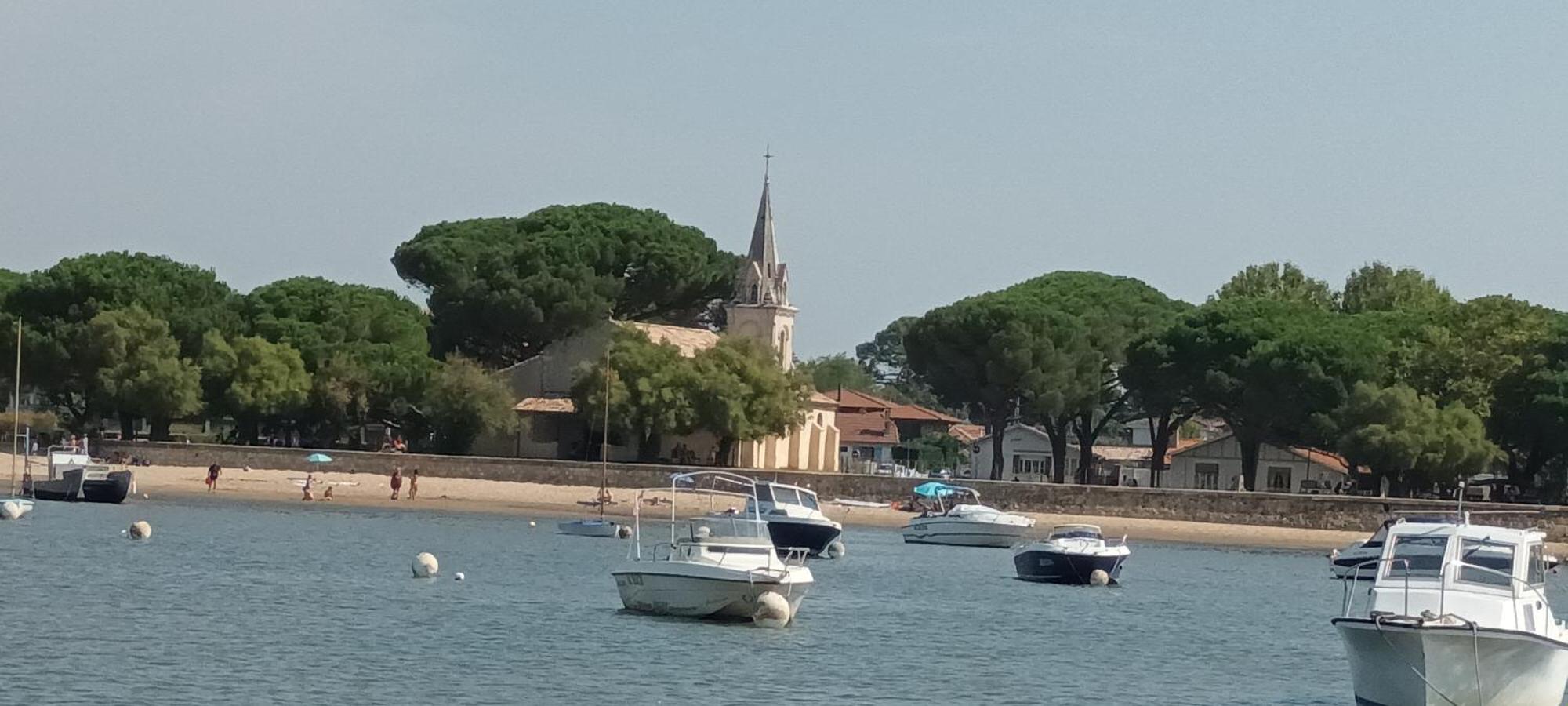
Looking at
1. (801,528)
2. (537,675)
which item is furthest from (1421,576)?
(801,528)

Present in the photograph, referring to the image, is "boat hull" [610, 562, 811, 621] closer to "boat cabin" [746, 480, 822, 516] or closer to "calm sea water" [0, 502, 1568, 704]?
"calm sea water" [0, 502, 1568, 704]

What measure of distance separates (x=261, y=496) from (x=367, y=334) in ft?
85.3

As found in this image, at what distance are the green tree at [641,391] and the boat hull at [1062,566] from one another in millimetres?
41081

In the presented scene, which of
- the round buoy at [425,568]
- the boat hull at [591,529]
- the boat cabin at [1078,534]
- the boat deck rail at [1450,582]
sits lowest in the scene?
the round buoy at [425,568]

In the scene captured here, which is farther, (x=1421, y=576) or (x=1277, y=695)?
(x=1277, y=695)

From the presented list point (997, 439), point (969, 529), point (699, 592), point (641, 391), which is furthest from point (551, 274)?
point (699, 592)

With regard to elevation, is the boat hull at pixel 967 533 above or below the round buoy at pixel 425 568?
above

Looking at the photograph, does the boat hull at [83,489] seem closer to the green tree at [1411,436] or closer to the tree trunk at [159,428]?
the tree trunk at [159,428]

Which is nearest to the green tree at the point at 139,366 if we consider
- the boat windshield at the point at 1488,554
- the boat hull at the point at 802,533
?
the boat hull at the point at 802,533

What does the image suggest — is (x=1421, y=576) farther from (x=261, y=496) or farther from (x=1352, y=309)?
(x=1352, y=309)

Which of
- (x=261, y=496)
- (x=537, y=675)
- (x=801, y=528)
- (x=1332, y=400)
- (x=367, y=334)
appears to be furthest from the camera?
(x=367, y=334)

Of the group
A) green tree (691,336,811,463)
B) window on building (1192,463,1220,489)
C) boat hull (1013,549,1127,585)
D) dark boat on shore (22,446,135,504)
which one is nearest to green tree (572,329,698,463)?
green tree (691,336,811,463)

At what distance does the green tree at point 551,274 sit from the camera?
110 meters

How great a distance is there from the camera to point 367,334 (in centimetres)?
11538
